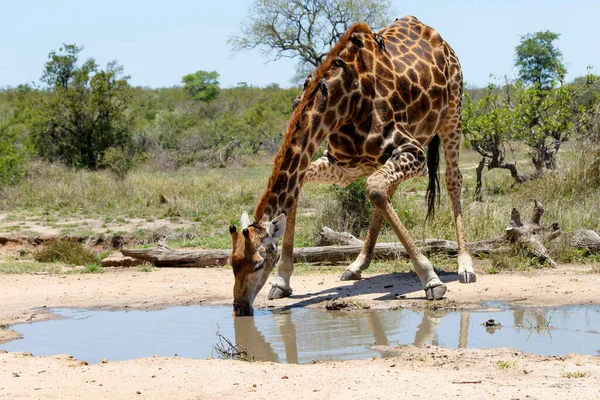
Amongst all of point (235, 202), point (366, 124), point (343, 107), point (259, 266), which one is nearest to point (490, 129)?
point (235, 202)

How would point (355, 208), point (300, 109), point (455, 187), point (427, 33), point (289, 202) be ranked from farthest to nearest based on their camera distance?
point (355, 208)
point (455, 187)
point (427, 33)
point (300, 109)
point (289, 202)

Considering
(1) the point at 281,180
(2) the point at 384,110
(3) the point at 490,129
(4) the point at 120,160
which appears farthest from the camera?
(4) the point at 120,160

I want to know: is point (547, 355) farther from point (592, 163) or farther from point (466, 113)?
point (466, 113)

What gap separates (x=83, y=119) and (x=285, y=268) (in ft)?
56.2

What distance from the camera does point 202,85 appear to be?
61.5m

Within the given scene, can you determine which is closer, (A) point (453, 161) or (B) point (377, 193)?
(B) point (377, 193)

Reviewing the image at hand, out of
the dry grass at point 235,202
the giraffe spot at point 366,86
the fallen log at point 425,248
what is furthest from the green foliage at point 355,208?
the giraffe spot at point 366,86

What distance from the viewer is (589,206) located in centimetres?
1175

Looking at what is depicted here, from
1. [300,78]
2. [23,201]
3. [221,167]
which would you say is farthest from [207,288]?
[300,78]

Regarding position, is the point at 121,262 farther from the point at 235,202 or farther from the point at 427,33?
the point at 235,202

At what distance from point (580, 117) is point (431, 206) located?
7140 millimetres

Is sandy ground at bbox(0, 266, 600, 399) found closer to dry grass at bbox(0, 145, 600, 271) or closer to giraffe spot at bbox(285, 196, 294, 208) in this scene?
giraffe spot at bbox(285, 196, 294, 208)

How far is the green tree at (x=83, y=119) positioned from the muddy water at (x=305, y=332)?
666 inches

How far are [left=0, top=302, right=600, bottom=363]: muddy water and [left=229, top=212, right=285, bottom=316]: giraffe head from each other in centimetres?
25
